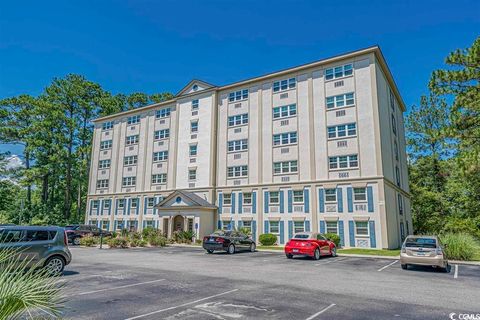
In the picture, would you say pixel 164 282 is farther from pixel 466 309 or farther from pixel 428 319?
pixel 466 309

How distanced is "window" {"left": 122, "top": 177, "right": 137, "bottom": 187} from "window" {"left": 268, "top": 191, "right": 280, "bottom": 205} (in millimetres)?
20004

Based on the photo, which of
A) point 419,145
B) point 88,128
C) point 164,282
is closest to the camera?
point 164,282

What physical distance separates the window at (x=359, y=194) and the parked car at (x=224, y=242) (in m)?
10.4

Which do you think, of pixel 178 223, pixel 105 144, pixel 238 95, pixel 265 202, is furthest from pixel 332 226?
pixel 105 144

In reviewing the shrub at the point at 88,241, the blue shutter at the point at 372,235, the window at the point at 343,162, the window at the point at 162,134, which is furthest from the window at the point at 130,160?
the blue shutter at the point at 372,235

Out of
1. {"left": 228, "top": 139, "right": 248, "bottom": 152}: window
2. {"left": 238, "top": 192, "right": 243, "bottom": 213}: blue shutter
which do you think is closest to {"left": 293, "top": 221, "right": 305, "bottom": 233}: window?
{"left": 238, "top": 192, "right": 243, "bottom": 213}: blue shutter

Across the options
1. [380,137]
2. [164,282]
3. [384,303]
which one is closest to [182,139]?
[380,137]

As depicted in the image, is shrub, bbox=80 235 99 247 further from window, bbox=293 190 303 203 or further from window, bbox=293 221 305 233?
window, bbox=293 190 303 203

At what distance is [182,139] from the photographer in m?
38.5

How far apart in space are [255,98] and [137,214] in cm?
2071

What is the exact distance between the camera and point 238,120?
35.0 metres

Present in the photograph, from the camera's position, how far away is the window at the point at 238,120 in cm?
3461

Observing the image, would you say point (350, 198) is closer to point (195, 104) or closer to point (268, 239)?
point (268, 239)

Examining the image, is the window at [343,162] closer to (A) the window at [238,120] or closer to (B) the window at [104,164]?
(A) the window at [238,120]
